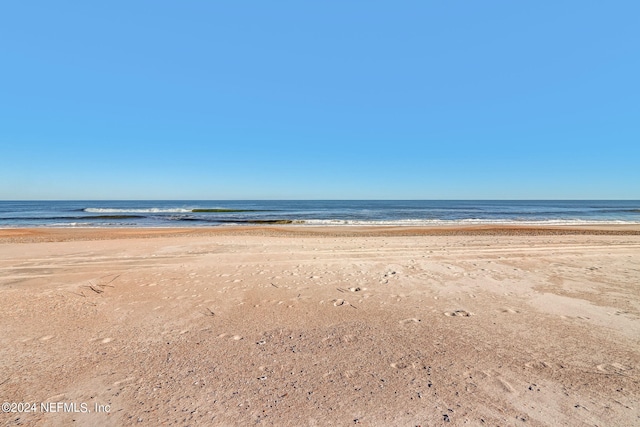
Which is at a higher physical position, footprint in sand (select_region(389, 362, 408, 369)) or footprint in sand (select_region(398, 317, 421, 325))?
footprint in sand (select_region(398, 317, 421, 325))

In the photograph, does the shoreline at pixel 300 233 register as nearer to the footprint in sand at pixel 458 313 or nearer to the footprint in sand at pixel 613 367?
→ the footprint in sand at pixel 458 313

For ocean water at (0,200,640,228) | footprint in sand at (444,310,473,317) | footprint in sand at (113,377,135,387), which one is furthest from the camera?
ocean water at (0,200,640,228)

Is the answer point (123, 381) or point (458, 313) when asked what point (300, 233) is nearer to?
point (458, 313)

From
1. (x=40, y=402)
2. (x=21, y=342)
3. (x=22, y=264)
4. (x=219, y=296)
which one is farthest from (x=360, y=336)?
(x=22, y=264)

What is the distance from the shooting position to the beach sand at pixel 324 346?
2570 mm

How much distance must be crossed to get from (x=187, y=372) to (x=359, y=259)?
6439mm

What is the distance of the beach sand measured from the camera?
2570 millimetres

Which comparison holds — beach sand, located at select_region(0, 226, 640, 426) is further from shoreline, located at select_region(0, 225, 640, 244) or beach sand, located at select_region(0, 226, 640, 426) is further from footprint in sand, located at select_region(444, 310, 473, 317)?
shoreline, located at select_region(0, 225, 640, 244)

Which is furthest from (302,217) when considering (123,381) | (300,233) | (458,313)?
(123,381)

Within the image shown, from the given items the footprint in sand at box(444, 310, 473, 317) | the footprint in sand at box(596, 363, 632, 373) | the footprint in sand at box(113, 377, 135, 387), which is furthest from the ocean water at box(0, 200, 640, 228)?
the footprint in sand at box(113, 377, 135, 387)

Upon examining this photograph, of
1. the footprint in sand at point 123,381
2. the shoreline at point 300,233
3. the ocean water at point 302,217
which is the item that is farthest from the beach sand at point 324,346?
the ocean water at point 302,217

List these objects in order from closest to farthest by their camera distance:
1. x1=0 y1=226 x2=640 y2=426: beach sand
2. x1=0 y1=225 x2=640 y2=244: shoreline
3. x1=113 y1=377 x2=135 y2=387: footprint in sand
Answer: x1=0 y1=226 x2=640 y2=426: beach sand < x1=113 y1=377 x2=135 y2=387: footprint in sand < x1=0 y1=225 x2=640 y2=244: shoreline

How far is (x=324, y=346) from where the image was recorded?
3.69 meters

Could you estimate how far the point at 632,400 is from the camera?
264 cm
